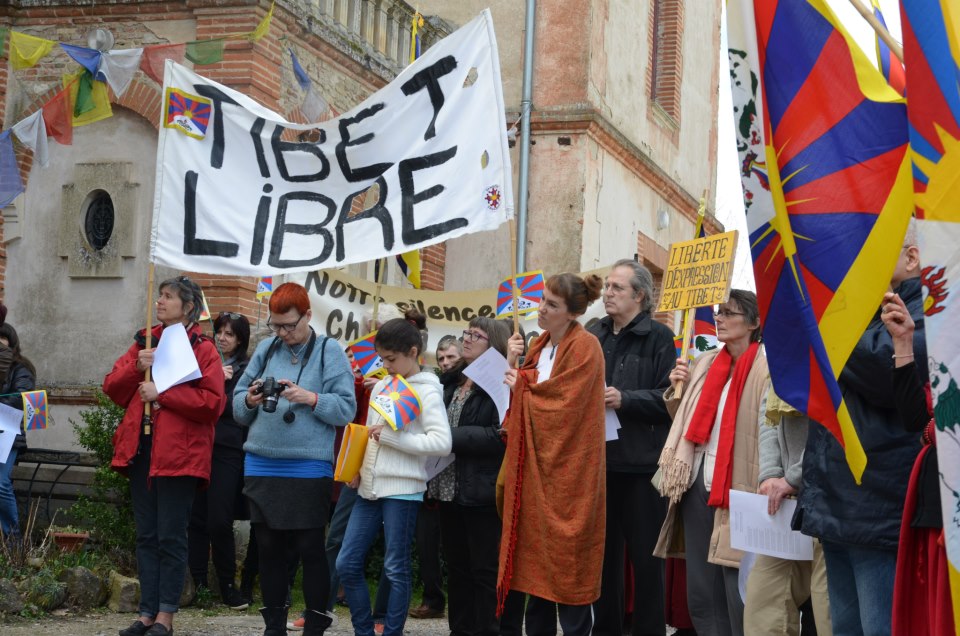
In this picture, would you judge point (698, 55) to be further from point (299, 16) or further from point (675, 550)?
point (675, 550)

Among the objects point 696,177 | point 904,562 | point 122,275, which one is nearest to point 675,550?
point 904,562

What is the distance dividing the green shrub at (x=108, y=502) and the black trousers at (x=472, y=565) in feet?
9.39

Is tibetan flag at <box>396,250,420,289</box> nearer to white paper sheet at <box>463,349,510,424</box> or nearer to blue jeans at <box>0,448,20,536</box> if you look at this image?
blue jeans at <box>0,448,20,536</box>

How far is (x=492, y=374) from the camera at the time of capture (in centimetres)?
734

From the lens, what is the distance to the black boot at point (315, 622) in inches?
283

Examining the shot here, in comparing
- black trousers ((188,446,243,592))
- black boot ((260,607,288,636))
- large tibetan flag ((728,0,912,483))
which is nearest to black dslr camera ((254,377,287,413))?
black boot ((260,607,288,636))

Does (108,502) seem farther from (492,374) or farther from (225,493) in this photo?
(492,374)

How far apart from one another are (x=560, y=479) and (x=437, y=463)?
1.10 m

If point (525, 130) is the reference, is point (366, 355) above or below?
below

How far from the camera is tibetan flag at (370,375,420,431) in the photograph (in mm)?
7188

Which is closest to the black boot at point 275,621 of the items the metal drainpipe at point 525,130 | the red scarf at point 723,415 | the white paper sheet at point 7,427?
the red scarf at point 723,415

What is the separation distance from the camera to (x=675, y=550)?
263 inches

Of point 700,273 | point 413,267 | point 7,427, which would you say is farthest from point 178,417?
point 413,267

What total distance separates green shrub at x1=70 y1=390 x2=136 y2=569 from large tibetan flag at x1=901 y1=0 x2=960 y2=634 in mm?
7001
